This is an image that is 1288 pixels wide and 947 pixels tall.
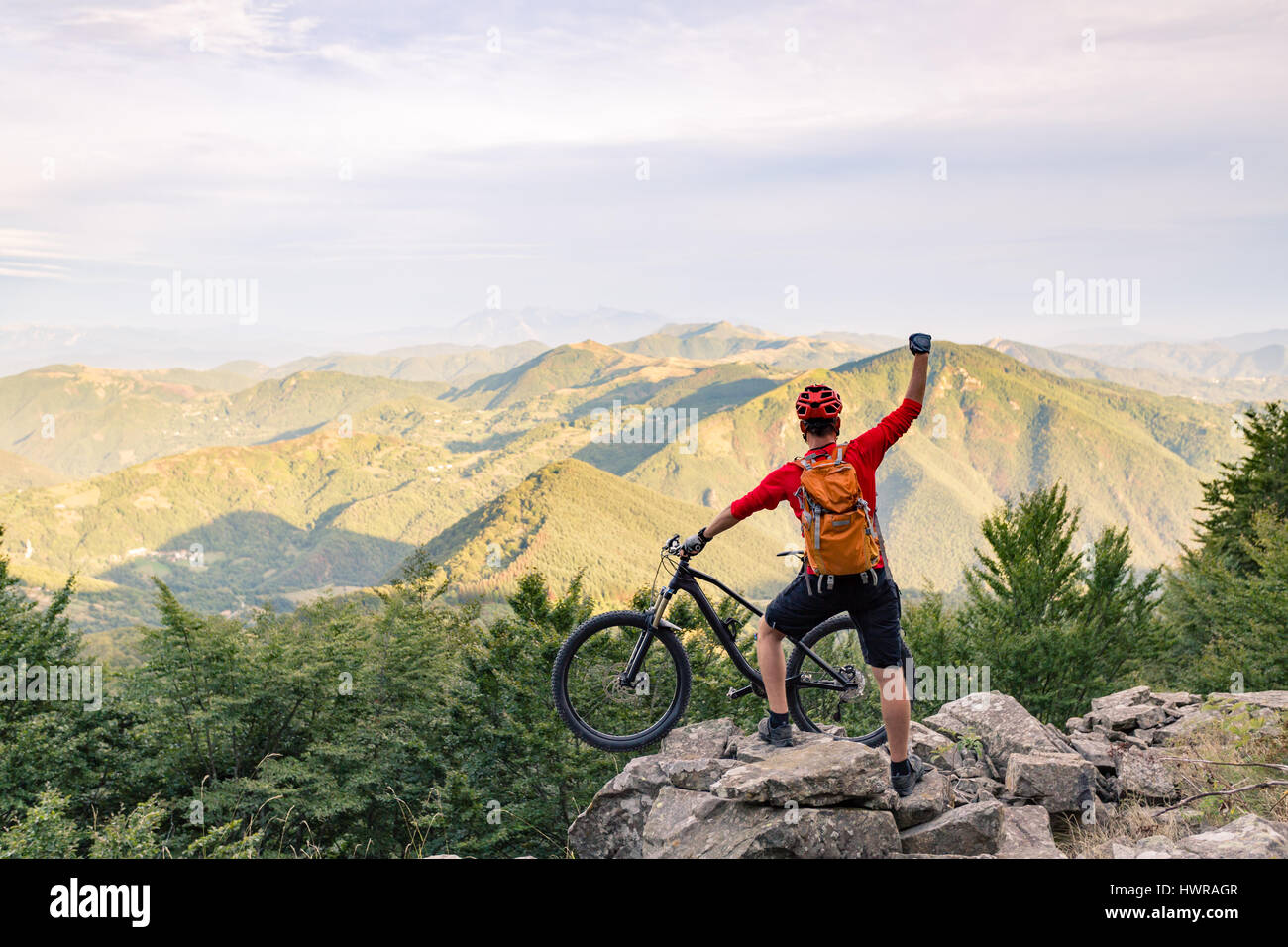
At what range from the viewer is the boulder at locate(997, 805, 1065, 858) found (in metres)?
5.75

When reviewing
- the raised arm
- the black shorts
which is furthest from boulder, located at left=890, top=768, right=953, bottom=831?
the raised arm

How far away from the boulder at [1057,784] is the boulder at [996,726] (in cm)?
47

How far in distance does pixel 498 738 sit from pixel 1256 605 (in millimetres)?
21818

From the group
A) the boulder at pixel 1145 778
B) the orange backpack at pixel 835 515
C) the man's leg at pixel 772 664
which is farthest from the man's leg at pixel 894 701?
the boulder at pixel 1145 778

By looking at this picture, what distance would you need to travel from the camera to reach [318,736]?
23.9 m

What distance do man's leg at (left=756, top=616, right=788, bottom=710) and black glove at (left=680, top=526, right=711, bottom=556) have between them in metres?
0.75

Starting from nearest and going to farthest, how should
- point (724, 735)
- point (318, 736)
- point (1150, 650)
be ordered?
1. point (724, 735)
2. point (318, 736)
3. point (1150, 650)

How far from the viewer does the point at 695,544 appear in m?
6.32

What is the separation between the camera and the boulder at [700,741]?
7.87 metres

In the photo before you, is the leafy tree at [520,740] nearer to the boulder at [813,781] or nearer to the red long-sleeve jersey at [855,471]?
the boulder at [813,781]
